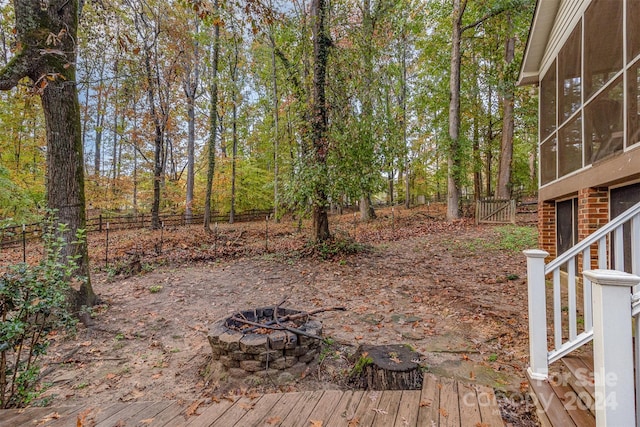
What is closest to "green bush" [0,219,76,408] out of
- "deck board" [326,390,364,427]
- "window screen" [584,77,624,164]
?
"deck board" [326,390,364,427]

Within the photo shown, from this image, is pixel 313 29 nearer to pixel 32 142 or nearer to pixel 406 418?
pixel 406 418

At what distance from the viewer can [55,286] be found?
9.11 ft

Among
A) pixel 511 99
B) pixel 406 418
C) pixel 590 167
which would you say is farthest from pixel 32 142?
pixel 511 99

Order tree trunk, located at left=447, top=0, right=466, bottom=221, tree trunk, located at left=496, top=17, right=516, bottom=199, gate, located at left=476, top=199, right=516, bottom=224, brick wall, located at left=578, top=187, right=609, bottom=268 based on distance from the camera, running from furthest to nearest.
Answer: tree trunk, located at left=496, top=17, right=516, bottom=199 < tree trunk, located at left=447, top=0, right=466, bottom=221 < gate, located at left=476, top=199, right=516, bottom=224 < brick wall, located at left=578, top=187, right=609, bottom=268

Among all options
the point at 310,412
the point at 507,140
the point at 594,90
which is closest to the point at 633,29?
the point at 594,90

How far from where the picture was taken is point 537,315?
241 centimetres

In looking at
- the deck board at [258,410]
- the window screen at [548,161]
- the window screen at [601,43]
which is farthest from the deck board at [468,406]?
the window screen at [548,161]

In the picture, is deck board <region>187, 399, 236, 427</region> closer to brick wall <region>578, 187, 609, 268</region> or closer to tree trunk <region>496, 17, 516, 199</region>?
brick wall <region>578, 187, 609, 268</region>

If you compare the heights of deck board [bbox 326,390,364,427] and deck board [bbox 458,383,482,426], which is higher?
deck board [bbox 458,383,482,426]

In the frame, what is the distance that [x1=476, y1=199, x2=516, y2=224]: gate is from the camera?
1215 centimetres

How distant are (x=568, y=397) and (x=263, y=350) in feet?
8.24

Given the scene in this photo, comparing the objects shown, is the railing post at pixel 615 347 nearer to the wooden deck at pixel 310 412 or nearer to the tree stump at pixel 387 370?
the wooden deck at pixel 310 412

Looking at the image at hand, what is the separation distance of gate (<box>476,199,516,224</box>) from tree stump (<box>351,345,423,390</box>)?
10.8 metres

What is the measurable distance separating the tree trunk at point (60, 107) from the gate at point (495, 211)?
12462mm
